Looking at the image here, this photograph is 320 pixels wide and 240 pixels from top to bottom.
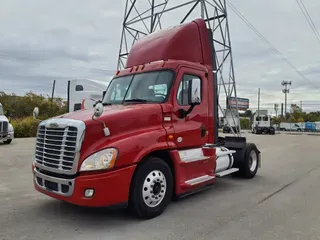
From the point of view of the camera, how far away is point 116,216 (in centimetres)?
456

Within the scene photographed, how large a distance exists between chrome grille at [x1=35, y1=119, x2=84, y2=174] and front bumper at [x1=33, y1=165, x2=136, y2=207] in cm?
19

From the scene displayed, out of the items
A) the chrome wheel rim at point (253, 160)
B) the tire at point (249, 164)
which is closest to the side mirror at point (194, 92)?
the tire at point (249, 164)

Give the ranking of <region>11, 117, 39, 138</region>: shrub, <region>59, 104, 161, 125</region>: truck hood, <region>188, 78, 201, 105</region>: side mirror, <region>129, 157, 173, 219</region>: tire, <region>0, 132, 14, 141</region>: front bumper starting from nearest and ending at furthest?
1. <region>59, 104, 161, 125</region>: truck hood
2. <region>129, 157, 173, 219</region>: tire
3. <region>188, 78, 201, 105</region>: side mirror
4. <region>0, 132, 14, 141</region>: front bumper
5. <region>11, 117, 39, 138</region>: shrub

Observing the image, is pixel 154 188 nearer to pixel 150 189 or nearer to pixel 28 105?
pixel 150 189

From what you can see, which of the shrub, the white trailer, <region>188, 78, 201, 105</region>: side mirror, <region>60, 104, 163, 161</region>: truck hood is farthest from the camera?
the white trailer

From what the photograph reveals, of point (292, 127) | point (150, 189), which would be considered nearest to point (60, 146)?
point (150, 189)

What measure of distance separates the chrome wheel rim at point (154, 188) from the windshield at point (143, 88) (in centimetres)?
126

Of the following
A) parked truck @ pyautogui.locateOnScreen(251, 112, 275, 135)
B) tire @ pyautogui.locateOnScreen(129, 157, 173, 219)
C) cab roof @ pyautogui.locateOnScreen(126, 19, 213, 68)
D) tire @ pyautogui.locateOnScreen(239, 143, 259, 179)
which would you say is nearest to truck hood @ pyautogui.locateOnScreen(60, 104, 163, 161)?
tire @ pyautogui.locateOnScreen(129, 157, 173, 219)

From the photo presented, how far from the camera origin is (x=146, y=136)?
4.36 meters

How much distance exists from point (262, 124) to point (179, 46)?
3775cm

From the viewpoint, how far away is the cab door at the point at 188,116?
4.98 metres

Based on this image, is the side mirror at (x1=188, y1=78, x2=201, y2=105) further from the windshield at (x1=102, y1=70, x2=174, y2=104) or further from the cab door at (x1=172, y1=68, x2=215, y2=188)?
the windshield at (x1=102, y1=70, x2=174, y2=104)

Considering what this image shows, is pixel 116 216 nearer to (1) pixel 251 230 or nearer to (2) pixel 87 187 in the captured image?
(2) pixel 87 187

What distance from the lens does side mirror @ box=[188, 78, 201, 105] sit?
5094 mm
